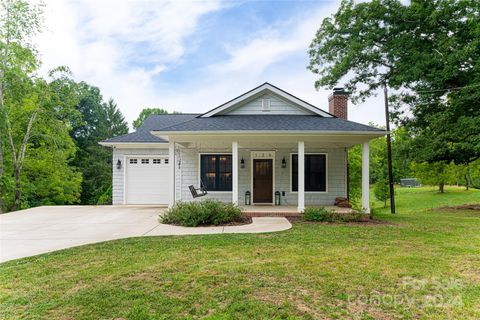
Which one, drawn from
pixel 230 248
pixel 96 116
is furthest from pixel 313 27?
pixel 96 116

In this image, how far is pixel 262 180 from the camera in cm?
1190

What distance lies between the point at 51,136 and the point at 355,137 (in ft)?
47.7

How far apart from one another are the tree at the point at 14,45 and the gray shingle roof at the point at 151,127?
5.45 metres

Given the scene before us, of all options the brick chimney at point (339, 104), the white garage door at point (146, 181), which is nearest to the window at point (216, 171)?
the white garage door at point (146, 181)

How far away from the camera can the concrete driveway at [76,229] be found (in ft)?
19.8

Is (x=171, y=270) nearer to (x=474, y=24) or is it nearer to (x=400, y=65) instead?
(x=400, y=65)

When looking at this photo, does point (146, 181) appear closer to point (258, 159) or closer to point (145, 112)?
point (258, 159)

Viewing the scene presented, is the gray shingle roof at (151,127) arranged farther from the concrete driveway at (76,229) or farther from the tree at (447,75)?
the tree at (447,75)

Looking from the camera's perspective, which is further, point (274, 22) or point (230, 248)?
point (274, 22)

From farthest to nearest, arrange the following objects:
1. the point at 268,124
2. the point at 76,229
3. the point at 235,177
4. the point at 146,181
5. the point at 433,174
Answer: the point at 433,174, the point at 146,181, the point at 268,124, the point at 235,177, the point at 76,229

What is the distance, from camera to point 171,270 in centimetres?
437

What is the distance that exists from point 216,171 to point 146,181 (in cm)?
344

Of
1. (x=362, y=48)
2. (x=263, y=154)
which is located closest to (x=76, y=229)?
(x=263, y=154)

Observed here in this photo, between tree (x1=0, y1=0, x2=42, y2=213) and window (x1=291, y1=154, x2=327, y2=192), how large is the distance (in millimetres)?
12873
